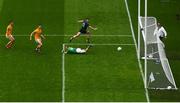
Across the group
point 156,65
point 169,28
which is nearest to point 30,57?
point 156,65

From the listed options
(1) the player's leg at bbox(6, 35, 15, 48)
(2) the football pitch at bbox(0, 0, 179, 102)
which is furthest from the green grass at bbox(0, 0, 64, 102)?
(1) the player's leg at bbox(6, 35, 15, 48)

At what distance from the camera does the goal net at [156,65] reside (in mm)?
37875

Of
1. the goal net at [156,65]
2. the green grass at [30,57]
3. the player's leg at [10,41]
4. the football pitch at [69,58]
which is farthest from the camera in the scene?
the player's leg at [10,41]

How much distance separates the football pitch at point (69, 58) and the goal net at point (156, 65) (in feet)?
1.89

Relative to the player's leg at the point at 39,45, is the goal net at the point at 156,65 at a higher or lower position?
lower

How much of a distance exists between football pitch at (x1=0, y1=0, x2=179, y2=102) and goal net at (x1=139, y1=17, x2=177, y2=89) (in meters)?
0.58

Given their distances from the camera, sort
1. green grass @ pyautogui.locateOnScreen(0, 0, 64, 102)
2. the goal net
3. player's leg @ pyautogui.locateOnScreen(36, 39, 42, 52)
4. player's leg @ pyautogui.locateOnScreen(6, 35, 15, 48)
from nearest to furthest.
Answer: green grass @ pyautogui.locateOnScreen(0, 0, 64, 102) < the goal net < player's leg @ pyautogui.locateOnScreen(36, 39, 42, 52) < player's leg @ pyautogui.locateOnScreen(6, 35, 15, 48)

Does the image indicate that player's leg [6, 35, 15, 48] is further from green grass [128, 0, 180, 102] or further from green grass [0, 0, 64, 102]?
green grass [128, 0, 180, 102]

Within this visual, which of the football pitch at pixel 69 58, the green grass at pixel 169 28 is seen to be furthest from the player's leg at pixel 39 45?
the green grass at pixel 169 28

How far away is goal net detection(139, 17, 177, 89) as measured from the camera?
124 ft

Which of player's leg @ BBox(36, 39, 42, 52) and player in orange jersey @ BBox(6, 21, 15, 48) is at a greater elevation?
player in orange jersey @ BBox(6, 21, 15, 48)

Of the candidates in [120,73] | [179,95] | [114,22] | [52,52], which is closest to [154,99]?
[179,95]

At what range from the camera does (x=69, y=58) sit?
41.8 metres

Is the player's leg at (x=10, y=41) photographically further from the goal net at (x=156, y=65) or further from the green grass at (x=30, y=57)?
the goal net at (x=156, y=65)
